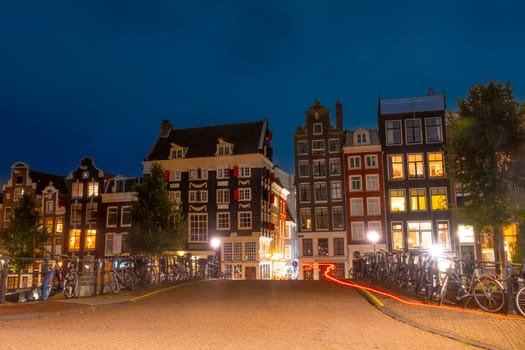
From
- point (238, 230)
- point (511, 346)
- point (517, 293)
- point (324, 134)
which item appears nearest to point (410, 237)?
point (324, 134)

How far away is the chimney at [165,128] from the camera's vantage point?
2338 inches

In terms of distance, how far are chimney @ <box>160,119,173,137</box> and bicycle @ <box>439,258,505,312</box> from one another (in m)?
48.4

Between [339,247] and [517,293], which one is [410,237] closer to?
[339,247]

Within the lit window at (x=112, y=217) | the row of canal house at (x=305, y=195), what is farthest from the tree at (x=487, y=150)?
the lit window at (x=112, y=217)

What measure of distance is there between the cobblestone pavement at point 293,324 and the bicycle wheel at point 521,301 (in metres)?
0.37

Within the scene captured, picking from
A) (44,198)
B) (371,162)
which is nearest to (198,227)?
(371,162)

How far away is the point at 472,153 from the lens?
2914cm

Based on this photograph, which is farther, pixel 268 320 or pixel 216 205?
pixel 216 205

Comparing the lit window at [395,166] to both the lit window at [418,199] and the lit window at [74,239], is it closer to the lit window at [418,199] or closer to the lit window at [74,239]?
the lit window at [418,199]

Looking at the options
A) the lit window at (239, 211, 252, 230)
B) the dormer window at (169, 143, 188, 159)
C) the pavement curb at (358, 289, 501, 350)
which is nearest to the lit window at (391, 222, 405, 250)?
the lit window at (239, 211, 252, 230)

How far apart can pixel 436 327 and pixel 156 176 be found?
106 ft

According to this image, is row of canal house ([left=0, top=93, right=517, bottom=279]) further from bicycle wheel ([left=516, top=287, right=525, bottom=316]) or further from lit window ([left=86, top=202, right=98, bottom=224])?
bicycle wheel ([left=516, top=287, right=525, bottom=316])

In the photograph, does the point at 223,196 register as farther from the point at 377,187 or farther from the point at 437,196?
the point at 437,196

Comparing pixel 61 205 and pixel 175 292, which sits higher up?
pixel 61 205
